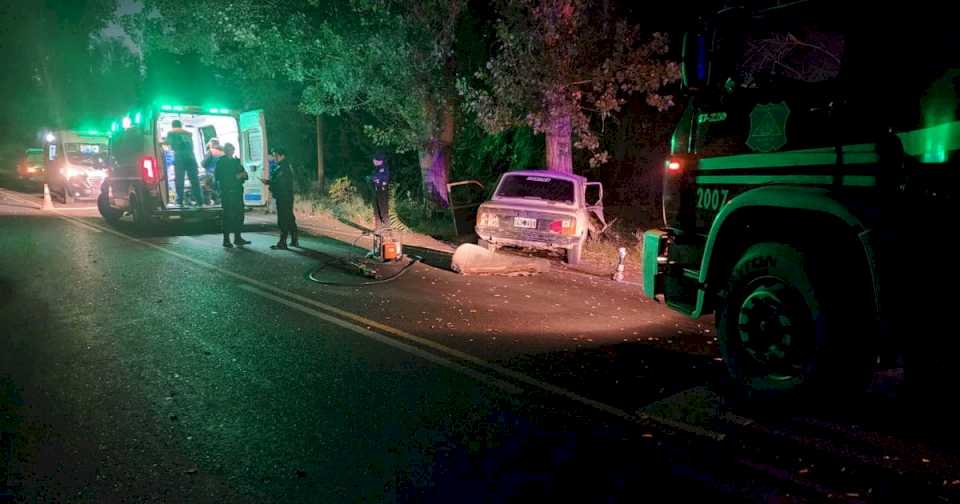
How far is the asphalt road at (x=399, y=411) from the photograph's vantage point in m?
3.33

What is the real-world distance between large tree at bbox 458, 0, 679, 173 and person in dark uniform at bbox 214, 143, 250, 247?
17.1ft

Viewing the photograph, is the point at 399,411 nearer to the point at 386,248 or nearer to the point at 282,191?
the point at 386,248

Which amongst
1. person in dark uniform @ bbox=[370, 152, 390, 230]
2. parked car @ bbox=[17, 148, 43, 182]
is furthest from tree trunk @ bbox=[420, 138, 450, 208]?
parked car @ bbox=[17, 148, 43, 182]

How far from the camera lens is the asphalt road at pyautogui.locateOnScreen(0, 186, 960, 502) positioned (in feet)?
10.9

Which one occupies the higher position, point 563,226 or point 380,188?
point 380,188

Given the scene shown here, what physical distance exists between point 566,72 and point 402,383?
8.98 m

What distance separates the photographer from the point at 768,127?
4.44m

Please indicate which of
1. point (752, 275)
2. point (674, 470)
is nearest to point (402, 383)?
point (674, 470)

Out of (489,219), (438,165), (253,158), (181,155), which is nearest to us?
(489,219)

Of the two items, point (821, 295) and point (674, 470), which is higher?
point (821, 295)

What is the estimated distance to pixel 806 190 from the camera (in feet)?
13.3

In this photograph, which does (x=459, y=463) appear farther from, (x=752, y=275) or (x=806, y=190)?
(x=806, y=190)

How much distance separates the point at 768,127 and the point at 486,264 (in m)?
5.55

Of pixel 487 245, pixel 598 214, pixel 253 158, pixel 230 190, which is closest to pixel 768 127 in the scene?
pixel 487 245
